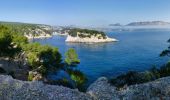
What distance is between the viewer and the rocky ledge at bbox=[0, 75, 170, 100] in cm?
1870

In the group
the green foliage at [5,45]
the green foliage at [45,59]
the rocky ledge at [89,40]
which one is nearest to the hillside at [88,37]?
the rocky ledge at [89,40]

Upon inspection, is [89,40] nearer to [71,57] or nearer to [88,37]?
[88,37]

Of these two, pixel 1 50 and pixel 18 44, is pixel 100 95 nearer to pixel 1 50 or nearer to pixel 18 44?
pixel 1 50

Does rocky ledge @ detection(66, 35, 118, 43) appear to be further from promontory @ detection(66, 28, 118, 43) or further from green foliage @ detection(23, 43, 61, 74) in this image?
green foliage @ detection(23, 43, 61, 74)

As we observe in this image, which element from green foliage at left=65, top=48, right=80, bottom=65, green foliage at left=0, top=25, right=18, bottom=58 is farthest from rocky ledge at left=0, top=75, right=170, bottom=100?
green foliage at left=65, top=48, right=80, bottom=65

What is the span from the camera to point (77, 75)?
43844 millimetres

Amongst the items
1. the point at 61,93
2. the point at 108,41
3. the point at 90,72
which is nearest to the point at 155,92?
the point at 61,93

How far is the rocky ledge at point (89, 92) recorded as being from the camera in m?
18.7

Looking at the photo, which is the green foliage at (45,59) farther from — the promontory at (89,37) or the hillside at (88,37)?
the hillside at (88,37)

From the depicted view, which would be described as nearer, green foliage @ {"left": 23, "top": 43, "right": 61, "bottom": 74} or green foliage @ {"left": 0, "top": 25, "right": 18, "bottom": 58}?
green foliage @ {"left": 0, "top": 25, "right": 18, "bottom": 58}

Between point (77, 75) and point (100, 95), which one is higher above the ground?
point (100, 95)

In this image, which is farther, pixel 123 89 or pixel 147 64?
pixel 147 64

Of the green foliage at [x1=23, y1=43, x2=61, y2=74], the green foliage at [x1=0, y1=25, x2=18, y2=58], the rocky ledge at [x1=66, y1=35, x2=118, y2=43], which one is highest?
the green foliage at [x1=0, y1=25, x2=18, y2=58]

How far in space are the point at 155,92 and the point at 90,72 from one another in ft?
183
